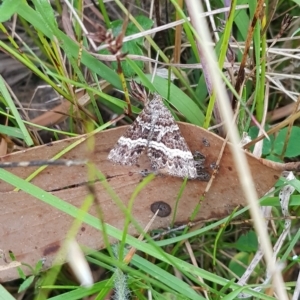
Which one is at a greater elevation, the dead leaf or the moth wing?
the moth wing

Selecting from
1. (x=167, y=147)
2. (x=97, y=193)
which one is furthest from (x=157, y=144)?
(x=97, y=193)

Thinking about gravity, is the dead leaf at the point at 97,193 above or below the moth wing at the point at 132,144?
below

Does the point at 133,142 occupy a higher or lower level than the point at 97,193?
higher

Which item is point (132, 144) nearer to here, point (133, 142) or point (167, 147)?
point (133, 142)

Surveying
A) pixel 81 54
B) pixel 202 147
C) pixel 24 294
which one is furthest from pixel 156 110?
pixel 24 294

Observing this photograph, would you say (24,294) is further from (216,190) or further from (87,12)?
(87,12)
